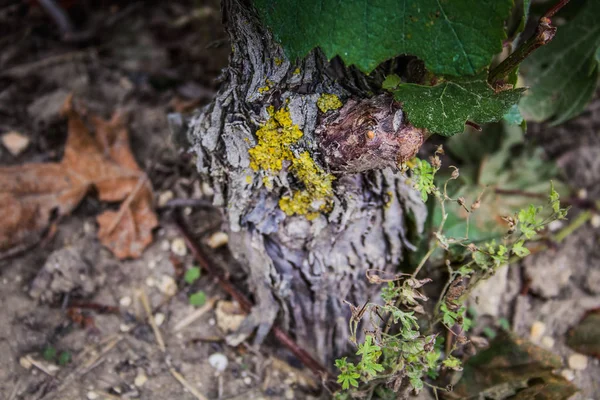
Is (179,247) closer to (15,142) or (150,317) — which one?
(150,317)

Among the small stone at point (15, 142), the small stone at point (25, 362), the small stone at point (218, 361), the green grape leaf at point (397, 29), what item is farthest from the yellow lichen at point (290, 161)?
the small stone at point (15, 142)

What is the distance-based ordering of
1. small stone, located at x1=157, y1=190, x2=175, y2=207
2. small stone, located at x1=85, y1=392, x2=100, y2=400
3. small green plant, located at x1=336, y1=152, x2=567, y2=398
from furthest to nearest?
small stone, located at x1=157, y1=190, x2=175, y2=207 < small stone, located at x1=85, y1=392, x2=100, y2=400 < small green plant, located at x1=336, y1=152, x2=567, y2=398

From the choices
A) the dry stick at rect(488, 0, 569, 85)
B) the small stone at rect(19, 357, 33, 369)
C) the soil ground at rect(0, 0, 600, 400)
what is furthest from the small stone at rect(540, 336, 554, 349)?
the small stone at rect(19, 357, 33, 369)

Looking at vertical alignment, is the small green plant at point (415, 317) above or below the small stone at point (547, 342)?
above

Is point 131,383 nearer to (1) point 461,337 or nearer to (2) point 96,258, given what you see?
(2) point 96,258

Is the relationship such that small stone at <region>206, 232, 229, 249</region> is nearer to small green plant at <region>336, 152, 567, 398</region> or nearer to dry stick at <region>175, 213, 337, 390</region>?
dry stick at <region>175, 213, 337, 390</region>

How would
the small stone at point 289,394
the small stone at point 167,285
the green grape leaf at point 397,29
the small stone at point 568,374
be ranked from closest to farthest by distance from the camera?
1. the green grape leaf at point 397,29
2. the small stone at point 289,394
3. the small stone at point 568,374
4. the small stone at point 167,285

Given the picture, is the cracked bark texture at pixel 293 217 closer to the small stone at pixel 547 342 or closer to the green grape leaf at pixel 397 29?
the green grape leaf at pixel 397 29
